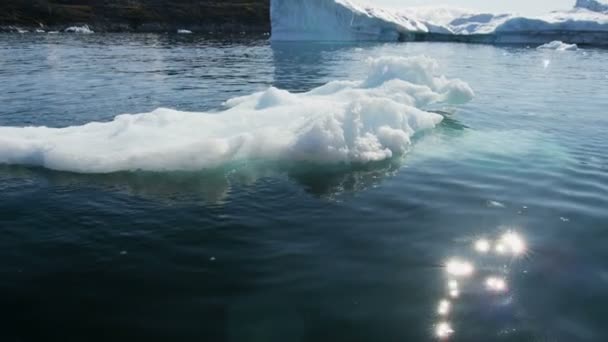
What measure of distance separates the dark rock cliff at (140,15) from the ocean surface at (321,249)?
77.4 metres

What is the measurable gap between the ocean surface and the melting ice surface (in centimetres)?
30

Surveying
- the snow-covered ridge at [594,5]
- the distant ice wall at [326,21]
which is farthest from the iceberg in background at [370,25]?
the snow-covered ridge at [594,5]

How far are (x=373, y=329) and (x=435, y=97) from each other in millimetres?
12832

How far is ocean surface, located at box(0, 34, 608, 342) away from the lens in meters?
4.86

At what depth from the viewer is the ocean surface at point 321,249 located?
16.0 ft

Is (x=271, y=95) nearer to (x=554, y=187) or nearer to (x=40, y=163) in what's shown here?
(x=40, y=163)

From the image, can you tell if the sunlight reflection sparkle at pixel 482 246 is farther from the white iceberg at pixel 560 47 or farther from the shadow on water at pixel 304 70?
the white iceberg at pixel 560 47

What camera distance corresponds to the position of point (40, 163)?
966cm

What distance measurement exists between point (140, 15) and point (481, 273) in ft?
313

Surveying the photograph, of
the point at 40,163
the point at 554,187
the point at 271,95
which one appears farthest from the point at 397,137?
the point at 40,163

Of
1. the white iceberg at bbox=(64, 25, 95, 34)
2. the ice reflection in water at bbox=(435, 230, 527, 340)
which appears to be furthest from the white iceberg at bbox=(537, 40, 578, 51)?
the white iceberg at bbox=(64, 25, 95, 34)

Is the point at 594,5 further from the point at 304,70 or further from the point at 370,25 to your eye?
the point at 304,70

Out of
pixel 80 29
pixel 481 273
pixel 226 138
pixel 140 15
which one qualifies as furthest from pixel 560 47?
pixel 140 15

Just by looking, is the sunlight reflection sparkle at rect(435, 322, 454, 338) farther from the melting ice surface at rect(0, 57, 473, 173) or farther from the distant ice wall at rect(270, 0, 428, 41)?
the distant ice wall at rect(270, 0, 428, 41)
